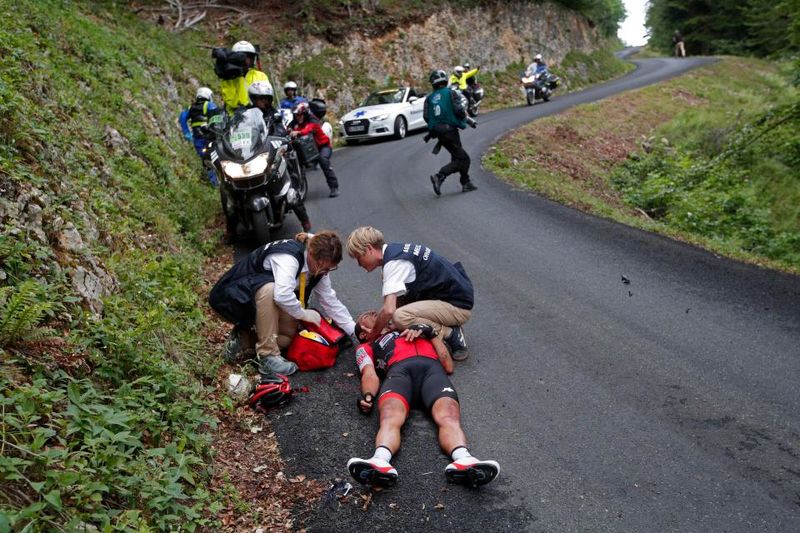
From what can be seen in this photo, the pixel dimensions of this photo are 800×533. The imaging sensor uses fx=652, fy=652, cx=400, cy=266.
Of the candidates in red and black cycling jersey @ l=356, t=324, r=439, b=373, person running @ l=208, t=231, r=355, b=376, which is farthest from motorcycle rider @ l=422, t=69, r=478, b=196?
red and black cycling jersey @ l=356, t=324, r=439, b=373

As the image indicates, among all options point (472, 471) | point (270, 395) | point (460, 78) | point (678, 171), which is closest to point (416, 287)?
point (270, 395)

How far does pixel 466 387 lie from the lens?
5.59 meters

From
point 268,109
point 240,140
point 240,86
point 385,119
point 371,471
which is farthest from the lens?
point 385,119

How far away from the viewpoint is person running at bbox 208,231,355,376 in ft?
18.0

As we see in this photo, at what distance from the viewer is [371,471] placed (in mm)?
4066

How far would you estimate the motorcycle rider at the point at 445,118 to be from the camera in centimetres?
1221

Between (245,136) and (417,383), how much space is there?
193 inches

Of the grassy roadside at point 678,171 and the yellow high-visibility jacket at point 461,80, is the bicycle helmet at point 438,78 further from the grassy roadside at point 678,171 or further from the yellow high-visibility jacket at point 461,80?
the yellow high-visibility jacket at point 461,80

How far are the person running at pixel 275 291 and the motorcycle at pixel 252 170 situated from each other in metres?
2.89

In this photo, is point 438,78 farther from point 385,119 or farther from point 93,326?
point 385,119

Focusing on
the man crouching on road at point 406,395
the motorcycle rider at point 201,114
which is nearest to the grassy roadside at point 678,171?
the man crouching on road at point 406,395

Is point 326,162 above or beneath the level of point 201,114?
beneath

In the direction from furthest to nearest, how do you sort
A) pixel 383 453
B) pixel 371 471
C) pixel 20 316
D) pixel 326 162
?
pixel 326 162 < pixel 383 453 < pixel 371 471 < pixel 20 316

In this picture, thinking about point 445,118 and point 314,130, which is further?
point 314,130
